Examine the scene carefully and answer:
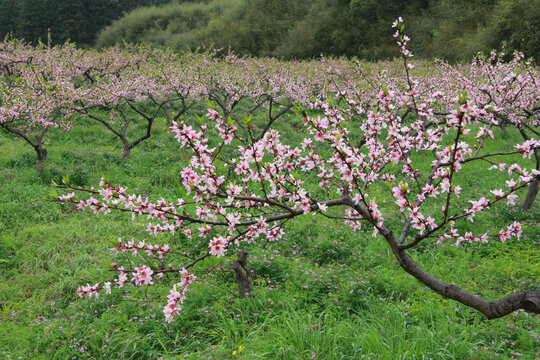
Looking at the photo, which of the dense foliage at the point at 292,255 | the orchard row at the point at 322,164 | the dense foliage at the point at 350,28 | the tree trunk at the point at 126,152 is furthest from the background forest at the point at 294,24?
the tree trunk at the point at 126,152

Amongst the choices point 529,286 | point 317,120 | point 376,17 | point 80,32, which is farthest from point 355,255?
point 80,32

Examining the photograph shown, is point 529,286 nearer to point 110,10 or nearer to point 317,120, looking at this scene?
point 317,120

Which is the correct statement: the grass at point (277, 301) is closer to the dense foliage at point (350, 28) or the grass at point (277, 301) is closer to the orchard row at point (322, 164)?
the orchard row at point (322, 164)

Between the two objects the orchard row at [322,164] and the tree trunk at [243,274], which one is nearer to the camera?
the orchard row at [322,164]

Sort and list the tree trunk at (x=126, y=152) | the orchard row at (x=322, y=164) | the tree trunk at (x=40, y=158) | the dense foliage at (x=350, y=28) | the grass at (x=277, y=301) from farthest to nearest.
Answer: the dense foliage at (x=350, y=28) → the tree trunk at (x=126, y=152) → the tree trunk at (x=40, y=158) → the grass at (x=277, y=301) → the orchard row at (x=322, y=164)

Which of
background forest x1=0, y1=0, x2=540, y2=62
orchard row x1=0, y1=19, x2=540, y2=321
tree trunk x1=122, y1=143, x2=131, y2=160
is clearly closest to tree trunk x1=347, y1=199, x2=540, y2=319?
orchard row x1=0, y1=19, x2=540, y2=321

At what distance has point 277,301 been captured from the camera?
4797mm

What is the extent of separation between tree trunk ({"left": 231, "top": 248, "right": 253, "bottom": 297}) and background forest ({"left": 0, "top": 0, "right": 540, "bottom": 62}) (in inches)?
311

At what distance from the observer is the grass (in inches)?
152

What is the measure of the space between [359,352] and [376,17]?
132 ft

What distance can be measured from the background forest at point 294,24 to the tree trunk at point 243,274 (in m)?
7.89

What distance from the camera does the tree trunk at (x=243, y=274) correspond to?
15.3ft

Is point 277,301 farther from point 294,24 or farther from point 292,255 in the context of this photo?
point 294,24

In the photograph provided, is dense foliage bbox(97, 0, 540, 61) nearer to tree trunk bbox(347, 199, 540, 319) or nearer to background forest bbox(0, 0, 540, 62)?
background forest bbox(0, 0, 540, 62)
